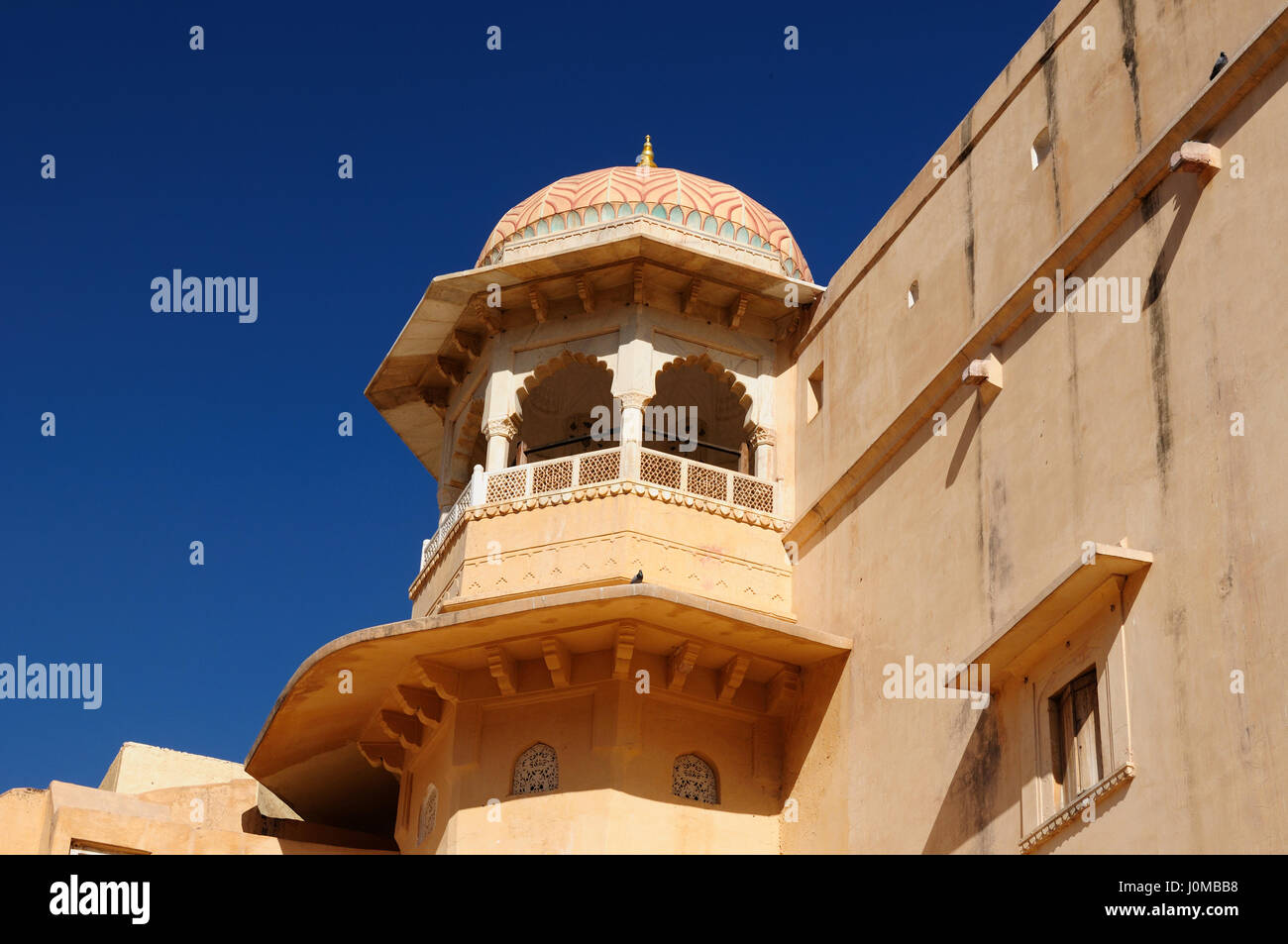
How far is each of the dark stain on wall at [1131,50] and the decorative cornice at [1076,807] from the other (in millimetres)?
3719

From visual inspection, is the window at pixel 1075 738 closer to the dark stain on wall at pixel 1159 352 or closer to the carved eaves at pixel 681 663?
the dark stain on wall at pixel 1159 352

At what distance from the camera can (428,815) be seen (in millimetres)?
13547

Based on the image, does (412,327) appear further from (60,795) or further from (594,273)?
(60,795)

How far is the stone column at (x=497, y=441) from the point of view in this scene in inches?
562

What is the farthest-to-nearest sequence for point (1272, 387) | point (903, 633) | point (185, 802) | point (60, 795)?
1. point (185, 802)
2. point (60, 795)
3. point (903, 633)
4. point (1272, 387)

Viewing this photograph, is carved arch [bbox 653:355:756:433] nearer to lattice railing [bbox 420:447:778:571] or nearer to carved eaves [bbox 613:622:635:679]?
lattice railing [bbox 420:447:778:571]

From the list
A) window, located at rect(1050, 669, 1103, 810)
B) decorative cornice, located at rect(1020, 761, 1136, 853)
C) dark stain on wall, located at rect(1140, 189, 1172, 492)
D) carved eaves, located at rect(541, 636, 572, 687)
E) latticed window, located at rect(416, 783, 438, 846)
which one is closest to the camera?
decorative cornice, located at rect(1020, 761, 1136, 853)

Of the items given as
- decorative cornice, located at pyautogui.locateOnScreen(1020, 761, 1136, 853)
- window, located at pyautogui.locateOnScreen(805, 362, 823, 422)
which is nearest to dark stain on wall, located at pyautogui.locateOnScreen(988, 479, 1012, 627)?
decorative cornice, located at pyautogui.locateOnScreen(1020, 761, 1136, 853)

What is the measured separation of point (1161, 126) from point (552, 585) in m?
5.62

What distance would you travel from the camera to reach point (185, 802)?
642 inches

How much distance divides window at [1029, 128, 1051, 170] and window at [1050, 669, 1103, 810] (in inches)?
142

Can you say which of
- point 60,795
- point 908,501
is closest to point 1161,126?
point 908,501

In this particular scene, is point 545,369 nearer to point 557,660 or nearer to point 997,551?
point 557,660

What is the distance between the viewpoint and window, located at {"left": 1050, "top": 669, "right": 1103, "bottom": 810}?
9.61 metres
